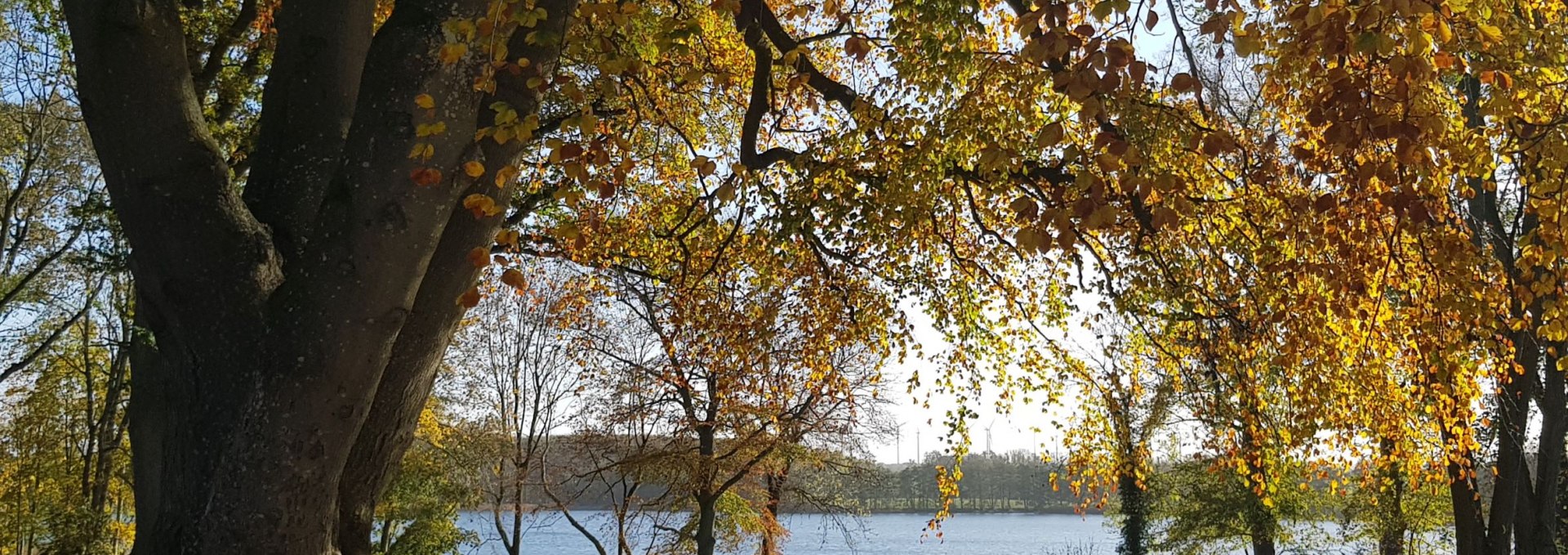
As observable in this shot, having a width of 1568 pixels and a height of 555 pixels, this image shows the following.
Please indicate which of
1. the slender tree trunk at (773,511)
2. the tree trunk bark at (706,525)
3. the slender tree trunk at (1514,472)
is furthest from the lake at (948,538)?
the slender tree trunk at (1514,472)

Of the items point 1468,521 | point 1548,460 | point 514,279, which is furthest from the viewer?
point 1468,521

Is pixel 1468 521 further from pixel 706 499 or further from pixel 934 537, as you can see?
pixel 934 537

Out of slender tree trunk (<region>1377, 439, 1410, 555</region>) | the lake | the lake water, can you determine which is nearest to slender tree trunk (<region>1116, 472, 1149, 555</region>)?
the lake water

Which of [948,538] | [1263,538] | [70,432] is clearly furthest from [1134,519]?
[948,538]

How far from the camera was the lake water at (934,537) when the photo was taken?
38.3m

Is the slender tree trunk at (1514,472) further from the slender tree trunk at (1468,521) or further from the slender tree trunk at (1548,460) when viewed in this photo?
the slender tree trunk at (1468,521)

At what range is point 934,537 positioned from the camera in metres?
51.1

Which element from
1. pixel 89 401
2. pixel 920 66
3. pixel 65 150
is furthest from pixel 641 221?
pixel 89 401

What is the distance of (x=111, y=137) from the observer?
2.84 metres

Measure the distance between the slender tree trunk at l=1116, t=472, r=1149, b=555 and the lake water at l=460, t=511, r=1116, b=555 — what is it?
1.43m

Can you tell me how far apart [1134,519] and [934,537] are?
29664 millimetres

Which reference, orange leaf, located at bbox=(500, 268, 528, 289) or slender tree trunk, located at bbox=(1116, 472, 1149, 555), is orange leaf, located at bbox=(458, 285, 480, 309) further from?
slender tree trunk, located at bbox=(1116, 472, 1149, 555)

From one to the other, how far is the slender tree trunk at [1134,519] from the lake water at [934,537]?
1434 mm

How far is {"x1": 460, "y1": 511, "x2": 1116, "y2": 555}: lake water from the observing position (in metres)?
38.3
